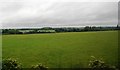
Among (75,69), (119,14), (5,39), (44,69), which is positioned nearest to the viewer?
(44,69)

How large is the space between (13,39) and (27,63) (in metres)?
17.6

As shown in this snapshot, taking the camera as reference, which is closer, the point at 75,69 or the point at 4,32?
the point at 75,69

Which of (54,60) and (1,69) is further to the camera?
(54,60)

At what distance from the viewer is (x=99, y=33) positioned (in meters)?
32.7

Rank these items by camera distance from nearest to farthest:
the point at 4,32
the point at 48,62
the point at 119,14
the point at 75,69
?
1. the point at 75,69
2. the point at 48,62
3. the point at 119,14
4. the point at 4,32

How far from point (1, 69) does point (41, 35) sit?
21455 millimetres

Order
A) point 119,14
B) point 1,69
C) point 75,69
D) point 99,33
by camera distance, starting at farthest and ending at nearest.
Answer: point 99,33, point 119,14, point 75,69, point 1,69

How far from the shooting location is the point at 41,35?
31172mm

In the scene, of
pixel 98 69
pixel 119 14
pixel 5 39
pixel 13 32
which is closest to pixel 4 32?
pixel 13 32

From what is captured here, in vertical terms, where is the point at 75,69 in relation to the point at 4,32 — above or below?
below

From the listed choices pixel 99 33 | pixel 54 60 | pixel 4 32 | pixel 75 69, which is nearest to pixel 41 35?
pixel 4 32

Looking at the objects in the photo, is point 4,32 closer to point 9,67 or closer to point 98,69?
point 9,67

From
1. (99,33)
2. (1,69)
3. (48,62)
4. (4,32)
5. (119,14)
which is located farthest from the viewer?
(99,33)

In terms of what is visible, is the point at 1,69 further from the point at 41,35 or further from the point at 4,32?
the point at 41,35
